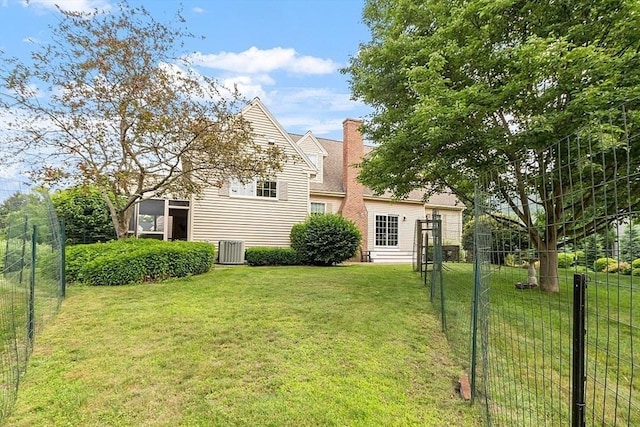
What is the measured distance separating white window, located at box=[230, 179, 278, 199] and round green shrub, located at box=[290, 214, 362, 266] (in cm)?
248

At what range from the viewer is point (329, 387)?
3488mm

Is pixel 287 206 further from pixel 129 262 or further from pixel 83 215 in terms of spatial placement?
pixel 129 262

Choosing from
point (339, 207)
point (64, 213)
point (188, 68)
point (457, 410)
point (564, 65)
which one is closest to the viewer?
point (457, 410)

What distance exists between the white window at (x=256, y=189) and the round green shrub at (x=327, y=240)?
248cm

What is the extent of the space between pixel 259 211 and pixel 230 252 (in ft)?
6.80

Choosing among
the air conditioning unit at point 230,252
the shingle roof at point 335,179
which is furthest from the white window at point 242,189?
the shingle roof at point 335,179

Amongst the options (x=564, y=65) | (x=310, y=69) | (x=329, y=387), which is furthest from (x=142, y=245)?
(x=310, y=69)

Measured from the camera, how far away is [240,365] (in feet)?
12.8

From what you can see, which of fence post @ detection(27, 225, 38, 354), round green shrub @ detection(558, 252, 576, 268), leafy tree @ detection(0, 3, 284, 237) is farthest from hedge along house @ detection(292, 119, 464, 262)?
round green shrub @ detection(558, 252, 576, 268)

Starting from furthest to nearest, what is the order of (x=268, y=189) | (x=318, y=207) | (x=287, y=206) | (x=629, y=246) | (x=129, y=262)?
1. (x=318, y=207)
2. (x=287, y=206)
3. (x=268, y=189)
4. (x=129, y=262)
5. (x=629, y=246)

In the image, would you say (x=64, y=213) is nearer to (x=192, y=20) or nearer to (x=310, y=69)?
(x=192, y=20)

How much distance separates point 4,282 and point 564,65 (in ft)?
24.4

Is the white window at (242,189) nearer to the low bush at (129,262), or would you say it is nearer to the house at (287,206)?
the house at (287,206)

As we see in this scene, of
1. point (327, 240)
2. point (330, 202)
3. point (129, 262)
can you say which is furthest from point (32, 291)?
point (330, 202)
